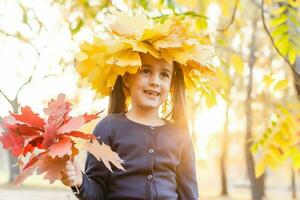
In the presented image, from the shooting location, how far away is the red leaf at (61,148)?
1240 mm

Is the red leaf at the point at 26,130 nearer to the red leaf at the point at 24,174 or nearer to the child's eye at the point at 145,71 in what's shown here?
the red leaf at the point at 24,174

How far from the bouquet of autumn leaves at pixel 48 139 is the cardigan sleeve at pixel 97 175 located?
0.41 m

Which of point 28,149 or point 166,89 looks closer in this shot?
point 28,149

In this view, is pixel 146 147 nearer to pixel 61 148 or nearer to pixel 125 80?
pixel 125 80

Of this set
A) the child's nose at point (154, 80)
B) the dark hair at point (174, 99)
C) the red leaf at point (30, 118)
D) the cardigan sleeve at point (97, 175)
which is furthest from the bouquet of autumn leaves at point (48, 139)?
the dark hair at point (174, 99)

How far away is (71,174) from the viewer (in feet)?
4.71

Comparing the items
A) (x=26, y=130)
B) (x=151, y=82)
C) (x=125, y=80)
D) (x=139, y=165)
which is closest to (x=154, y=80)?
(x=151, y=82)

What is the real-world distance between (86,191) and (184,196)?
46cm

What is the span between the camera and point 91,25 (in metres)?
3.38

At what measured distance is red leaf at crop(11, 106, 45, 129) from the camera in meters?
1.30

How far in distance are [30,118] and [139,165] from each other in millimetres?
651

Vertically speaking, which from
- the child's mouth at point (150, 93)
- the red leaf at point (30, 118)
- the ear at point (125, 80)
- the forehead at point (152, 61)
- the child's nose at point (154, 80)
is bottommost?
the red leaf at point (30, 118)

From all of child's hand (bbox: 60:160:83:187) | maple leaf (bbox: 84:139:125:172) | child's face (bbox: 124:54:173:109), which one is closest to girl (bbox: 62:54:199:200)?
child's face (bbox: 124:54:173:109)

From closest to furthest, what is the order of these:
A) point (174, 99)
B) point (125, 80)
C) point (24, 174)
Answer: point (24, 174) → point (125, 80) → point (174, 99)
